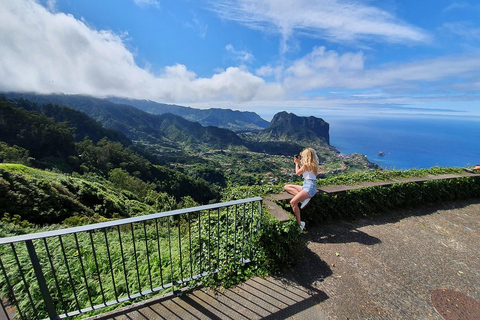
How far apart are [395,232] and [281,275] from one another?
295cm

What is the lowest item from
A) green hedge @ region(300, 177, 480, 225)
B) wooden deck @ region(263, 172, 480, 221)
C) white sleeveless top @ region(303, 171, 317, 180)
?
green hedge @ region(300, 177, 480, 225)

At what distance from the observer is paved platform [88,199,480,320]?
2.42m

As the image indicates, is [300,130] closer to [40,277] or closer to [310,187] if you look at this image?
[310,187]

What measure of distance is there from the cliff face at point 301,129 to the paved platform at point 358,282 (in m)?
173

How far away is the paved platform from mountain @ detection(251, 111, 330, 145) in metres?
170

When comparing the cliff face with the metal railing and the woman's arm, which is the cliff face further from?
the metal railing

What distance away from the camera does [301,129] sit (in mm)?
182625

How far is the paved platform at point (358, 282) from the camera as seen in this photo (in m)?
2.42

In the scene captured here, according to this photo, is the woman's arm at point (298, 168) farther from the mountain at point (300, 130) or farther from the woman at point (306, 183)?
the mountain at point (300, 130)

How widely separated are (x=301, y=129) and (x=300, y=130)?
1.32 m

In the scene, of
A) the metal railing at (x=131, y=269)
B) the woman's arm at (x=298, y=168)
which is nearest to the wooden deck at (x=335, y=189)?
the metal railing at (x=131, y=269)

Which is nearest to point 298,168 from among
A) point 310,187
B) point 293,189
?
point 293,189

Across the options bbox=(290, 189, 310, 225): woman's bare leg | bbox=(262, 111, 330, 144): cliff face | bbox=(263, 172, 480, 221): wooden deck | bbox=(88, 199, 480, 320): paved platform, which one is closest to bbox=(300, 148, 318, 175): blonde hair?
bbox=(290, 189, 310, 225): woman's bare leg

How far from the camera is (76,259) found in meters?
3.49
